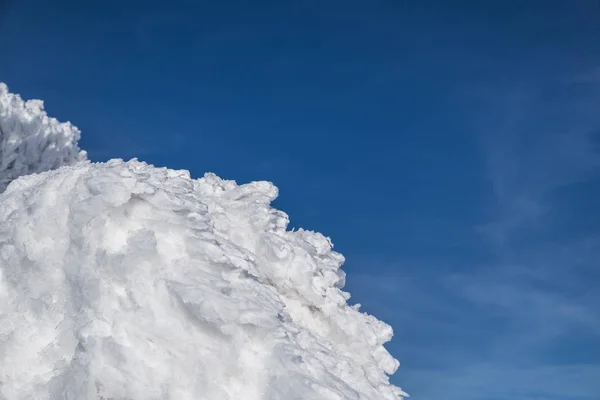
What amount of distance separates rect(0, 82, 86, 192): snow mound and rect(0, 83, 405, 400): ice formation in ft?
136

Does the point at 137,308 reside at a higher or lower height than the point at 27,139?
lower

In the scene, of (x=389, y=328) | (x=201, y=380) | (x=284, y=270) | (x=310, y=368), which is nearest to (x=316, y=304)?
(x=284, y=270)

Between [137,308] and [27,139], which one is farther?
[27,139]

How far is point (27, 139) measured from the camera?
2124 inches

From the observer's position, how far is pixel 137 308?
35.6 ft

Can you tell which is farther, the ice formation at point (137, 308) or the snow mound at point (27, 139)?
the snow mound at point (27, 139)

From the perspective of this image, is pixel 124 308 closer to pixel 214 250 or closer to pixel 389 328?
pixel 214 250

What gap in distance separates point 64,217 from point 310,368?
615 centimetres

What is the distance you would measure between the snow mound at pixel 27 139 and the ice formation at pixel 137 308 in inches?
1637

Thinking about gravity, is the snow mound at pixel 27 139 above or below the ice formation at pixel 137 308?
above

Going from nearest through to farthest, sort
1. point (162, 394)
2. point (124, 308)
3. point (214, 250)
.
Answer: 1. point (162, 394)
2. point (124, 308)
3. point (214, 250)

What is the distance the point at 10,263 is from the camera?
12547 millimetres

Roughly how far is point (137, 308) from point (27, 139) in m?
49.2

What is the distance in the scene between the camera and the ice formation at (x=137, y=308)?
34.2 ft
